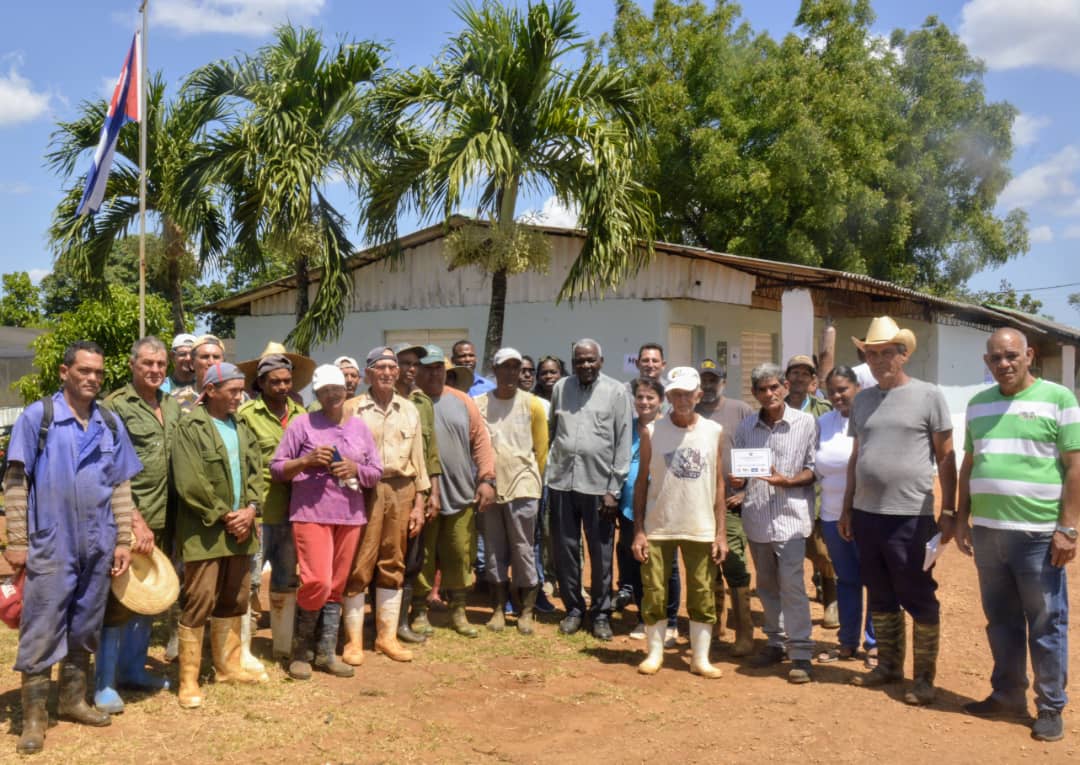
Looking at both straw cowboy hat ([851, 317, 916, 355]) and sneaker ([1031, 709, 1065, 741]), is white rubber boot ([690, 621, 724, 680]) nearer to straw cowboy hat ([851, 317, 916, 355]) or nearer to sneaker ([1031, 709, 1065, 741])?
sneaker ([1031, 709, 1065, 741])

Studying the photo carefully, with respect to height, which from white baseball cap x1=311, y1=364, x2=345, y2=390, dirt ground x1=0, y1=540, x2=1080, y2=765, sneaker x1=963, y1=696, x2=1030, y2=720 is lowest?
dirt ground x1=0, y1=540, x2=1080, y2=765

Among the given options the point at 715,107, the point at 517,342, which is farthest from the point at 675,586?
the point at 715,107

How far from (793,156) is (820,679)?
1648 centimetres

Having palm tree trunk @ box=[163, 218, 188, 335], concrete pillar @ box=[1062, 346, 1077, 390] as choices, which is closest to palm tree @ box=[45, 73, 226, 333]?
palm tree trunk @ box=[163, 218, 188, 335]

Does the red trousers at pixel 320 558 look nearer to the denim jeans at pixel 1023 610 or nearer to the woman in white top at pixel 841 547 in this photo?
the woman in white top at pixel 841 547

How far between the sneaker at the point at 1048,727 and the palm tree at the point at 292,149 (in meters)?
9.18

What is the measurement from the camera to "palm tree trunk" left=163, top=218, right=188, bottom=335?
39.9 feet

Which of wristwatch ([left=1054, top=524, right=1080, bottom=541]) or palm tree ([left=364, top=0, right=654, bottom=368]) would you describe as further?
palm tree ([left=364, top=0, right=654, bottom=368])

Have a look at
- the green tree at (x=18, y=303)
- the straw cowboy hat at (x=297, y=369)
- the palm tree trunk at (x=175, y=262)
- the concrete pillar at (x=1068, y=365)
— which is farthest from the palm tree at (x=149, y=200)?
the green tree at (x=18, y=303)

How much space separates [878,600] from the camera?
17.2ft

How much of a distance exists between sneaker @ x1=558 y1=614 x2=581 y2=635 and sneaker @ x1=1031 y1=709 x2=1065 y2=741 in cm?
281

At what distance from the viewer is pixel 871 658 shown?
19.0 ft

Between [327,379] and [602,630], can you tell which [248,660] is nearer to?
[327,379]

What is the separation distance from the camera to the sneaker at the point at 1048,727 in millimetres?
4520
